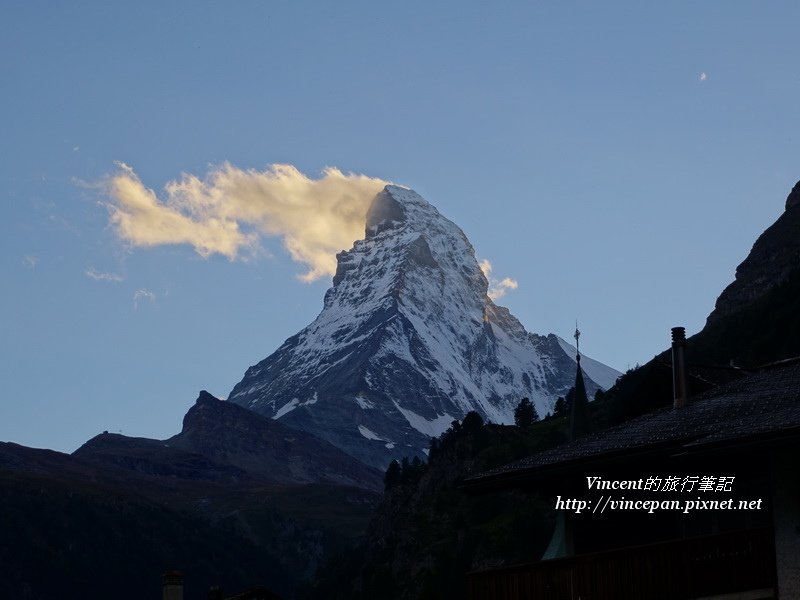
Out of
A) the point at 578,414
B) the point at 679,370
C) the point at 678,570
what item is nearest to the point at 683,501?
the point at 678,570

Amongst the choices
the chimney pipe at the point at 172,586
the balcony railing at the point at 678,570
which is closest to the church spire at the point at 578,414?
the chimney pipe at the point at 172,586

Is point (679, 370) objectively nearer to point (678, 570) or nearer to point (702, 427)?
point (702, 427)

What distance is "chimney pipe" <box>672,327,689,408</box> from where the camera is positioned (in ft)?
95.0

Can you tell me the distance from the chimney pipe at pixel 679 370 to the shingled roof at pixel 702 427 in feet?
1.61

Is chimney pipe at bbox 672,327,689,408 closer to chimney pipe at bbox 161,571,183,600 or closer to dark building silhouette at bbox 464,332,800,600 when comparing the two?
dark building silhouette at bbox 464,332,800,600

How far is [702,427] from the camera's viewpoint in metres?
24.0

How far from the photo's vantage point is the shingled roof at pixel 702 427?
70.5ft

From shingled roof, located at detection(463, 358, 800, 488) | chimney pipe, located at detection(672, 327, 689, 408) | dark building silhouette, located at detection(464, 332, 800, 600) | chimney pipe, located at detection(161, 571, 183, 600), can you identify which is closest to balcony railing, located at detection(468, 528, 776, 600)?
dark building silhouette, located at detection(464, 332, 800, 600)

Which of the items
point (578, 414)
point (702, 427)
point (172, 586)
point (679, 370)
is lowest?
point (172, 586)

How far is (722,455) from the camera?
71.8 ft

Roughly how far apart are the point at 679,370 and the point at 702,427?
5.96 meters

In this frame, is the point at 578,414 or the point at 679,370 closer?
the point at 679,370

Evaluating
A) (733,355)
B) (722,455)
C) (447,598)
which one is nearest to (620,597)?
(722,455)

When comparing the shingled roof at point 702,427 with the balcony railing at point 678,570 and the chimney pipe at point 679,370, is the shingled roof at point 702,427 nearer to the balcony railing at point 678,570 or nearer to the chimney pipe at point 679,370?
the chimney pipe at point 679,370
